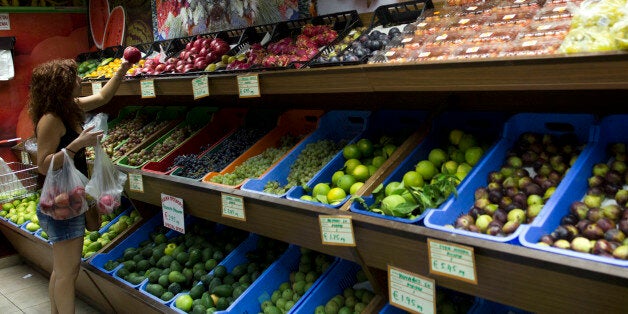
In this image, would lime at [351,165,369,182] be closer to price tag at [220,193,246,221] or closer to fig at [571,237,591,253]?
price tag at [220,193,246,221]

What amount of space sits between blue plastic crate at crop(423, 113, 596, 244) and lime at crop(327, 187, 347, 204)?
0.47m

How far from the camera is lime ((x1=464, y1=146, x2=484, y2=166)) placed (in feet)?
6.38

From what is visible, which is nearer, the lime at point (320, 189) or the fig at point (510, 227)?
the fig at point (510, 227)

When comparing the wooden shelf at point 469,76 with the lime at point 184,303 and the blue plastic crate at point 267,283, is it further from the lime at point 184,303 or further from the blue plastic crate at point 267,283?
the lime at point 184,303

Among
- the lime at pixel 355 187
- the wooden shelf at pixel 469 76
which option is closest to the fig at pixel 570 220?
the wooden shelf at pixel 469 76

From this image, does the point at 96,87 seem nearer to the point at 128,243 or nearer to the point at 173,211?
the point at 128,243

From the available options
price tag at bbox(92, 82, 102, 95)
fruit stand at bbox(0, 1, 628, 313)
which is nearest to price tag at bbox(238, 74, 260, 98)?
fruit stand at bbox(0, 1, 628, 313)

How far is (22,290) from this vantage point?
160 inches

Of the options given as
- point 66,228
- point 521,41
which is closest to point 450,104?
point 521,41

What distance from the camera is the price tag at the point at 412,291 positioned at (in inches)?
63.2

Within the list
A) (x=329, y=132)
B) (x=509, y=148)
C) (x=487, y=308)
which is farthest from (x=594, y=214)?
(x=329, y=132)

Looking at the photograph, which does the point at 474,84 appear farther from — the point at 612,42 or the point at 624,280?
the point at 624,280

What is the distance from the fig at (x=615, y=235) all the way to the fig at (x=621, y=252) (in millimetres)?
83

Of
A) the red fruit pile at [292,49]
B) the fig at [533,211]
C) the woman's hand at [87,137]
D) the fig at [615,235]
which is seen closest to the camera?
the fig at [615,235]
